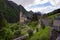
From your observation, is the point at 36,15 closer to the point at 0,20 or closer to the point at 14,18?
the point at 0,20

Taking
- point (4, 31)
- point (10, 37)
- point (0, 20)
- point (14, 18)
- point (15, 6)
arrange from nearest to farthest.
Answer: point (10, 37)
point (4, 31)
point (0, 20)
point (14, 18)
point (15, 6)

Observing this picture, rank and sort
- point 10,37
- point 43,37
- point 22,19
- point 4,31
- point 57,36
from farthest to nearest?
point 22,19 → point 4,31 → point 10,37 → point 43,37 → point 57,36

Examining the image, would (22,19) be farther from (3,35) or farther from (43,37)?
(43,37)

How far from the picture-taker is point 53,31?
7.07 metres

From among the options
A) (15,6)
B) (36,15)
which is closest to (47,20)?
(36,15)

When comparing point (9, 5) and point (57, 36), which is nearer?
point (57, 36)

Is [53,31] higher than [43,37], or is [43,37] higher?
[53,31]

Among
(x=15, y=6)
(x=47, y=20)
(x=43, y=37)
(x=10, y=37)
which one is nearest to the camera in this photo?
(x=43, y=37)

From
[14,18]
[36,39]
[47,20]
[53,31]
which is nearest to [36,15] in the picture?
[47,20]

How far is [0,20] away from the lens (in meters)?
24.4

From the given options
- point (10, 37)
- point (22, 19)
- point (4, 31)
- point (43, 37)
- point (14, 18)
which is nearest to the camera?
point (43, 37)

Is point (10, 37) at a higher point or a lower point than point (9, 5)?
lower

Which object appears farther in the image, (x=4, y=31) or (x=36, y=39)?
(x=4, y=31)

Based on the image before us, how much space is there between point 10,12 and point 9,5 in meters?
5.07
